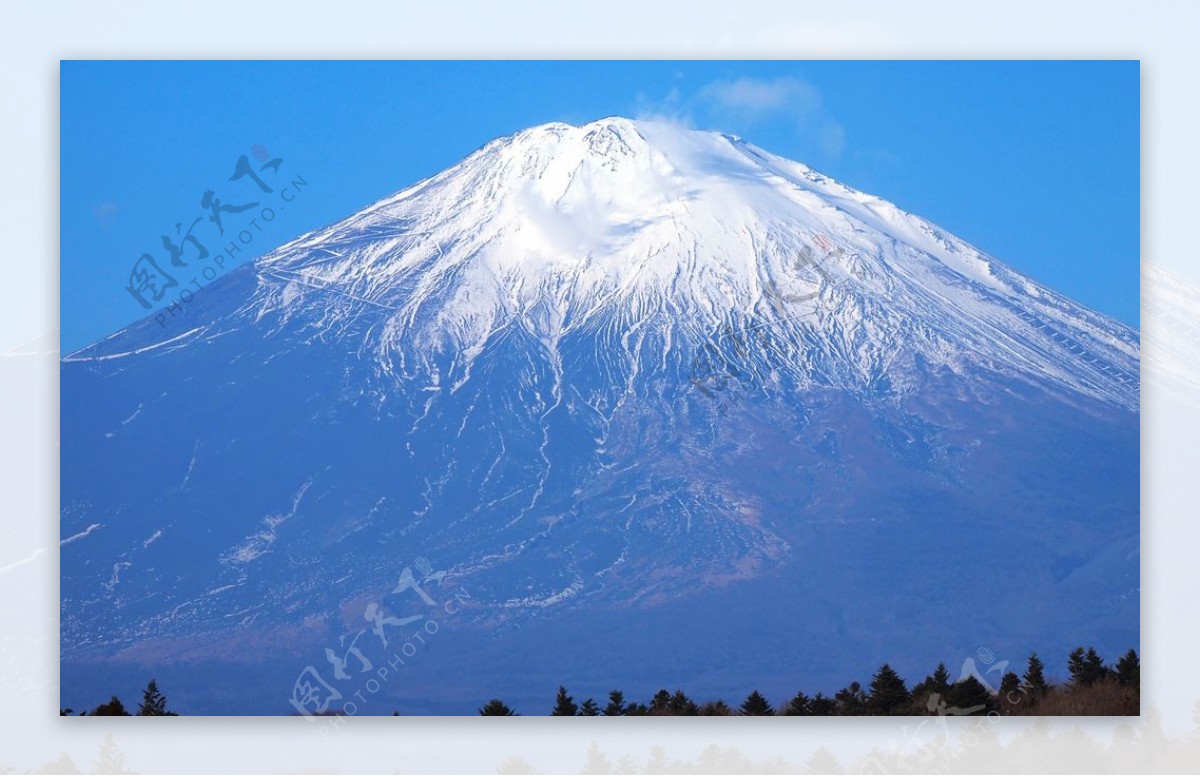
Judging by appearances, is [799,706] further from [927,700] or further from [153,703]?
[153,703]

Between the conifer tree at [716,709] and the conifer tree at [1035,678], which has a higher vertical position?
the conifer tree at [1035,678]

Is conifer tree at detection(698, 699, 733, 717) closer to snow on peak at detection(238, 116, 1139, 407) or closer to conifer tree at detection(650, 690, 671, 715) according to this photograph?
conifer tree at detection(650, 690, 671, 715)

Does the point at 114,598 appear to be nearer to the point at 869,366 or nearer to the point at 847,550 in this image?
the point at 847,550

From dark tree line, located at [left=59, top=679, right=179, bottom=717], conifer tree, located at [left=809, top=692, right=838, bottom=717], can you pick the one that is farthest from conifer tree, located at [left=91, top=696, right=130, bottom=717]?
conifer tree, located at [left=809, top=692, right=838, bottom=717]

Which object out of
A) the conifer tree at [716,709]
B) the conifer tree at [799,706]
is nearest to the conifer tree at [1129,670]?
the conifer tree at [799,706]

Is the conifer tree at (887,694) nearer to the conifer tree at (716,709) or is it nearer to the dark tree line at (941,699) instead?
the dark tree line at (941,699)

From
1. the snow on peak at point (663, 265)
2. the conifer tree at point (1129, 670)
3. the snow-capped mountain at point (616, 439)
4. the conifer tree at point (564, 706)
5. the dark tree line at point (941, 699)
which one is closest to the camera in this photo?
the dark tree line at point (941, 699)

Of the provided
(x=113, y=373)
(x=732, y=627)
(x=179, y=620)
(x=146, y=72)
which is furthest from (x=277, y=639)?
(x=146, y=72)

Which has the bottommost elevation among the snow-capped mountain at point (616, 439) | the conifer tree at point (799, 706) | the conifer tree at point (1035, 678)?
the conifer tree at point (799, 706)

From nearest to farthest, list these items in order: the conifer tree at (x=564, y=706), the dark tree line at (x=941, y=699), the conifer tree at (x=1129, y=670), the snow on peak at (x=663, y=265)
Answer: the dark tree line at (x=941, y=699)
the conifer tree at (x=1129, y=670)
the conifer tree at (x=564, y=706)
the snow on peak at (x=663, y=265)
